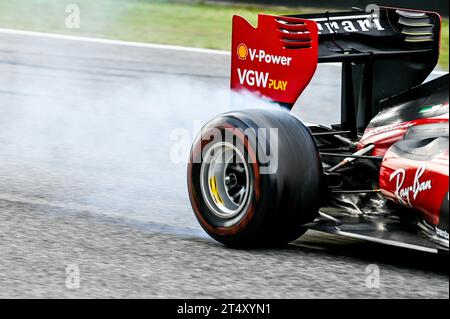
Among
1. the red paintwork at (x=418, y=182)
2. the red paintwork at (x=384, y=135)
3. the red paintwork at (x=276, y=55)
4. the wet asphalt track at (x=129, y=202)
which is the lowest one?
A: the wet asphalt track at (x=129, y=202)

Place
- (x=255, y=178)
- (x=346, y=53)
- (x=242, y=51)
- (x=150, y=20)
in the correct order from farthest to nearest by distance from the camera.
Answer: (x=150, y=20)
(x=346, y=53)
(x=242, y=51)
(x=255, y=178)

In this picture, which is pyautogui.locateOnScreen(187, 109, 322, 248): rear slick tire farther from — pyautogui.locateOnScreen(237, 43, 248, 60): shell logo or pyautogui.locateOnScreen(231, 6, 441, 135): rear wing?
pyautogui.locateOnScreen(237, 43, 248, 60): shell logo

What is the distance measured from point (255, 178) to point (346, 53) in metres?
1.08

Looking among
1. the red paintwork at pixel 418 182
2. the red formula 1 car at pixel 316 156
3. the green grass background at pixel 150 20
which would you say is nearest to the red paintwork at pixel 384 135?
the red formula 1 car at pixel 316 156

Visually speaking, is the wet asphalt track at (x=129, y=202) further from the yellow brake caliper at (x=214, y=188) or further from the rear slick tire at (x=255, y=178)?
the yellow brake caliper at (x=214, y=188)

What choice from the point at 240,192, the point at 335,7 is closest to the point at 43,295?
the point at 240,192

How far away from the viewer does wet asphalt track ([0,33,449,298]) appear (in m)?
5.04

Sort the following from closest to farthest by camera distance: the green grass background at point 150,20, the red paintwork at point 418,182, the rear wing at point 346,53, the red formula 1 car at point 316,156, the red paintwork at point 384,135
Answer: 1. the red paintwork at point 418,182
2. the red formula 1 car at point 316,156
3. the red paintwork at point 384,135
4. the rear wing at point 346,53
5. the green grass background at point 150,20

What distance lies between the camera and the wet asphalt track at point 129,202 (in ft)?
16.5

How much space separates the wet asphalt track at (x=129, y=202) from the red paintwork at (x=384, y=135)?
1.73 ft

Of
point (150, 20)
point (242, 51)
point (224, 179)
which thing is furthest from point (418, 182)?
point (150, 20)

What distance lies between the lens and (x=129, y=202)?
6945mm

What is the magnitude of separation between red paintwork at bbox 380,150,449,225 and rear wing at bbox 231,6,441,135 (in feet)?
2.18

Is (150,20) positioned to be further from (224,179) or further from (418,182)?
(418,182)
